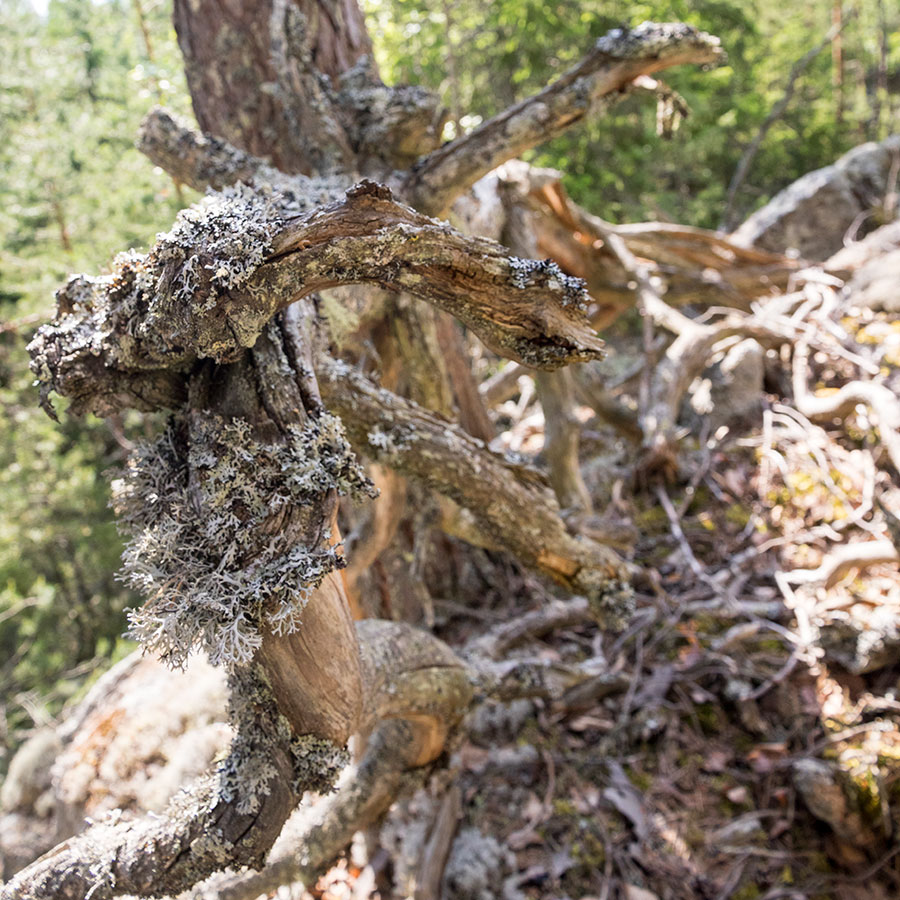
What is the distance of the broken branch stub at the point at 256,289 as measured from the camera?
1233 mm

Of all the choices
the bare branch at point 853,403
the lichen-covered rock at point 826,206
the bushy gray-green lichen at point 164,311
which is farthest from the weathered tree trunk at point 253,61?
the lichen-covered rock at point 826,206

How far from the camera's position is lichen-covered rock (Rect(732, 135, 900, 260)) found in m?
6.11

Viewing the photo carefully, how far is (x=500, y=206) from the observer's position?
11.6ft

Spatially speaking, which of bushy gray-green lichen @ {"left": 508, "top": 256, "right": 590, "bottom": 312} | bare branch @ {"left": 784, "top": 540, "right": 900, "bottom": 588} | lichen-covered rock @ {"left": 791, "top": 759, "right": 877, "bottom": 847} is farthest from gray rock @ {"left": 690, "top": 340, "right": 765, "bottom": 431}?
bushy gray-green lichen @ {"left": 508, "top": 256, "right": 590, "bottom": 312}

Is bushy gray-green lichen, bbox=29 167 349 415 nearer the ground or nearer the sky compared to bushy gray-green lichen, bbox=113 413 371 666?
nearer the sky

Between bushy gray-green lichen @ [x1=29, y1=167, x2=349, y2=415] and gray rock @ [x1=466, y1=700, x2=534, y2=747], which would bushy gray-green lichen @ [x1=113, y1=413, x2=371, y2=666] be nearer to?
bushy gray-green lichen @ [x1=29, y1=167, x2=349, y2=415]

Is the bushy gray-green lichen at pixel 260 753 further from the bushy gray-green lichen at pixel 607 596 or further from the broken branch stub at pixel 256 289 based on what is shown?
the bushy gray-green lichen at pixel 607 596

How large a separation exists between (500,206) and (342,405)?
2136 mm

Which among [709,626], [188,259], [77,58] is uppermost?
[77,58]

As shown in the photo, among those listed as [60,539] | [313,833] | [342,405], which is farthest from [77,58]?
[313,833]

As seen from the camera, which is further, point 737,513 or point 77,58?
point 77,58

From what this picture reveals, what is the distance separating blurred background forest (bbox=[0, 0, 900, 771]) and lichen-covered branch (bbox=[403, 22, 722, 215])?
2.27 m

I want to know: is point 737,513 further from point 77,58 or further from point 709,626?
point 77,58

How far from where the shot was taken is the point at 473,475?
77.3 inches
